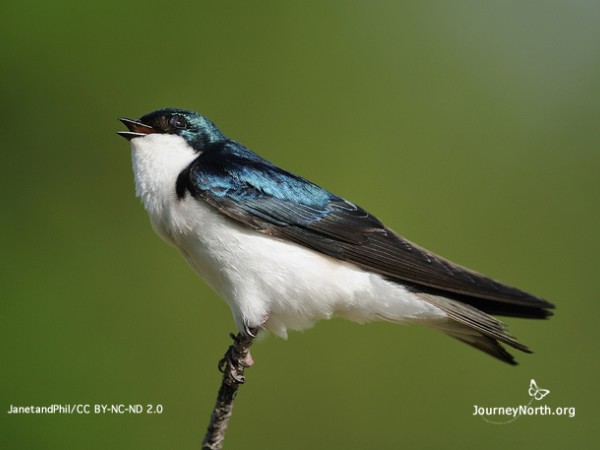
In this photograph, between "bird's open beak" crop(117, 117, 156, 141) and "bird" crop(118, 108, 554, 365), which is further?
"bird's open beak" crop(117, 117, 156, 141)

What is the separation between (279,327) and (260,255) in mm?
224

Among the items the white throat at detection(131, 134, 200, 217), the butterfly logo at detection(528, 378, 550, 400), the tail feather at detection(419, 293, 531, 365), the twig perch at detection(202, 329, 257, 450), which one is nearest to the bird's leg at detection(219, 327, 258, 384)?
the twig perch at detection(202, 329, 257, 450)

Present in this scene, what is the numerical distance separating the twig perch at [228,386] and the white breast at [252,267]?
5 centimetres

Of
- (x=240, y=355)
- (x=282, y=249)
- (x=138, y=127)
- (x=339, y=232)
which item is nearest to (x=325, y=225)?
(x=339, y=232)

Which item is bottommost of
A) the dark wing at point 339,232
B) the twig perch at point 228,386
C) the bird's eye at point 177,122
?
the twig perch at point 228,386

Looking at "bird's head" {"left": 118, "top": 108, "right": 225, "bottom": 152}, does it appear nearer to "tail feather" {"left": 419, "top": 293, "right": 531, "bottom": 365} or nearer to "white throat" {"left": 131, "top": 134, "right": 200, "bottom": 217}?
"white throat" {"left": 131, "top": 134, "right": 200, "bottom": 217}

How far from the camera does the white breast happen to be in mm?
2010

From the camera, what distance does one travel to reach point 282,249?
2055 millimetres

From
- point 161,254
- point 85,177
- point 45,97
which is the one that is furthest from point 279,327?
point 45,97

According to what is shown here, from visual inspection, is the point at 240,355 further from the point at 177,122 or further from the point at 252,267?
the point at 177,122

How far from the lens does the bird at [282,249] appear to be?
2.02m

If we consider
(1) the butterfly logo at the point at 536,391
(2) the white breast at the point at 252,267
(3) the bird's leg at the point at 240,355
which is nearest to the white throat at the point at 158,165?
(2) the white breast at the point at 252,267

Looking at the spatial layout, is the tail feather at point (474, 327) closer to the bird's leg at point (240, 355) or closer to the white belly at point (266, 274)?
the white belly at point (266, 274)

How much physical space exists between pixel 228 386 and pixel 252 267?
0.93ft
